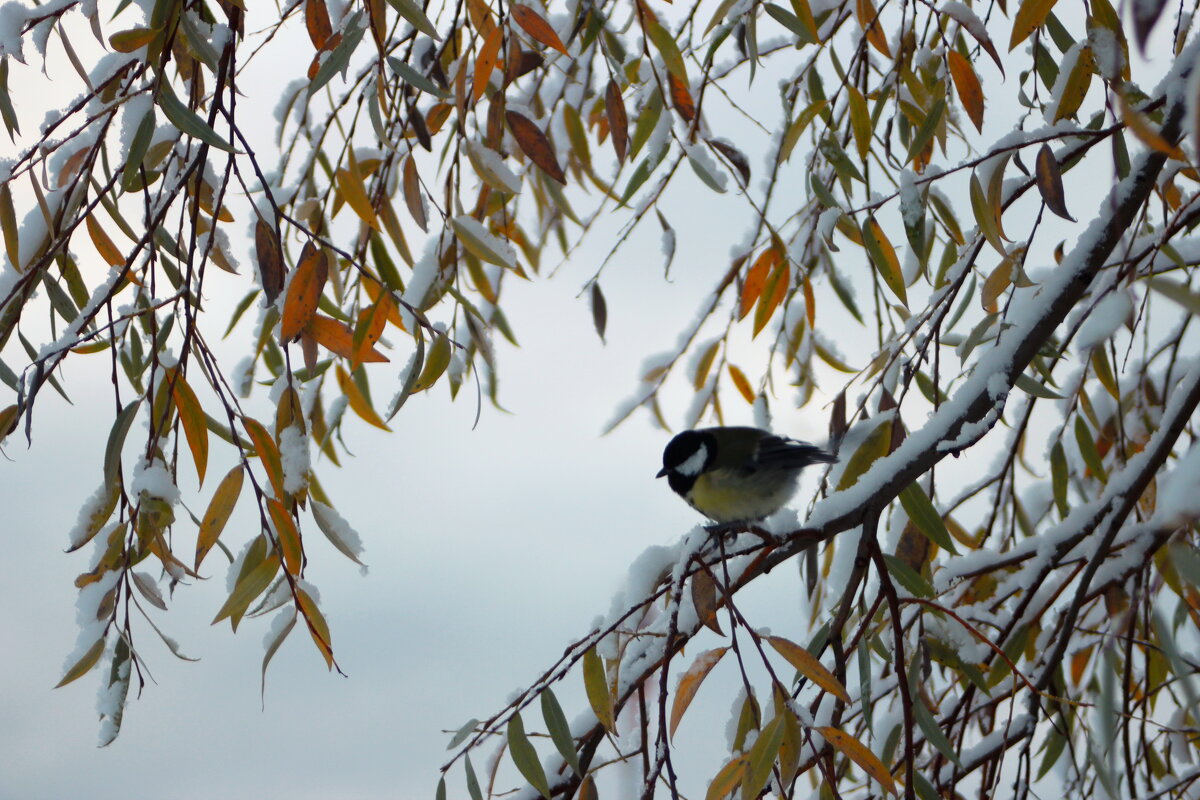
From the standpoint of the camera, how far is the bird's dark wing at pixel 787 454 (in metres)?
1.83

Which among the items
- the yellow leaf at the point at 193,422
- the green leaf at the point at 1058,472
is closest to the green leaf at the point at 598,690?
the yellow leaf at the point at 193,422

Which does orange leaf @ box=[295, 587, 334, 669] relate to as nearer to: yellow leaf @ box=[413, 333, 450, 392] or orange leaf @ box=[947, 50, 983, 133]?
yellow leaf @ box=[413, 333, 450, 392]

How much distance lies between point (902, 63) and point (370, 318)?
83 centimetres

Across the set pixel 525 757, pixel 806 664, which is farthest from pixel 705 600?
pixel 525 757

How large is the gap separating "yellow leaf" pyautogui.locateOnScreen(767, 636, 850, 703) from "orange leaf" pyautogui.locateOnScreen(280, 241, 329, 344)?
50 centimetres

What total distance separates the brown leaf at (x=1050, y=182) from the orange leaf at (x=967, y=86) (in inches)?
9.1

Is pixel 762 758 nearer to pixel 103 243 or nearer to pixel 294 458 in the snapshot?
pixel 294 458

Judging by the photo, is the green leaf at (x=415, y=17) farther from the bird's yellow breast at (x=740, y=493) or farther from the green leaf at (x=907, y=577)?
the bird's yellow breast at (x=740, y=493)

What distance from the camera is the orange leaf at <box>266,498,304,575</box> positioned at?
3.14 feet

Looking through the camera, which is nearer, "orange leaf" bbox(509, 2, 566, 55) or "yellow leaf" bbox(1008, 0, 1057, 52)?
"yellow leaf" bbox(1008, 0, 1057, 52)

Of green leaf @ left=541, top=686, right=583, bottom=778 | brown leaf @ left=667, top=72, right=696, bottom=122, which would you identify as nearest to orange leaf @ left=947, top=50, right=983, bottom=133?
brown leaf @ left=667, top=72, right=696, bottom=122

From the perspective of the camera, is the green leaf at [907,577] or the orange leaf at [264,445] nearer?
the orange leaf at [264,445]

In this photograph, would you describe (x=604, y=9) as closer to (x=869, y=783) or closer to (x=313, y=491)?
(x=313, y=491)

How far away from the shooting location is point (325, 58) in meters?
1.02
